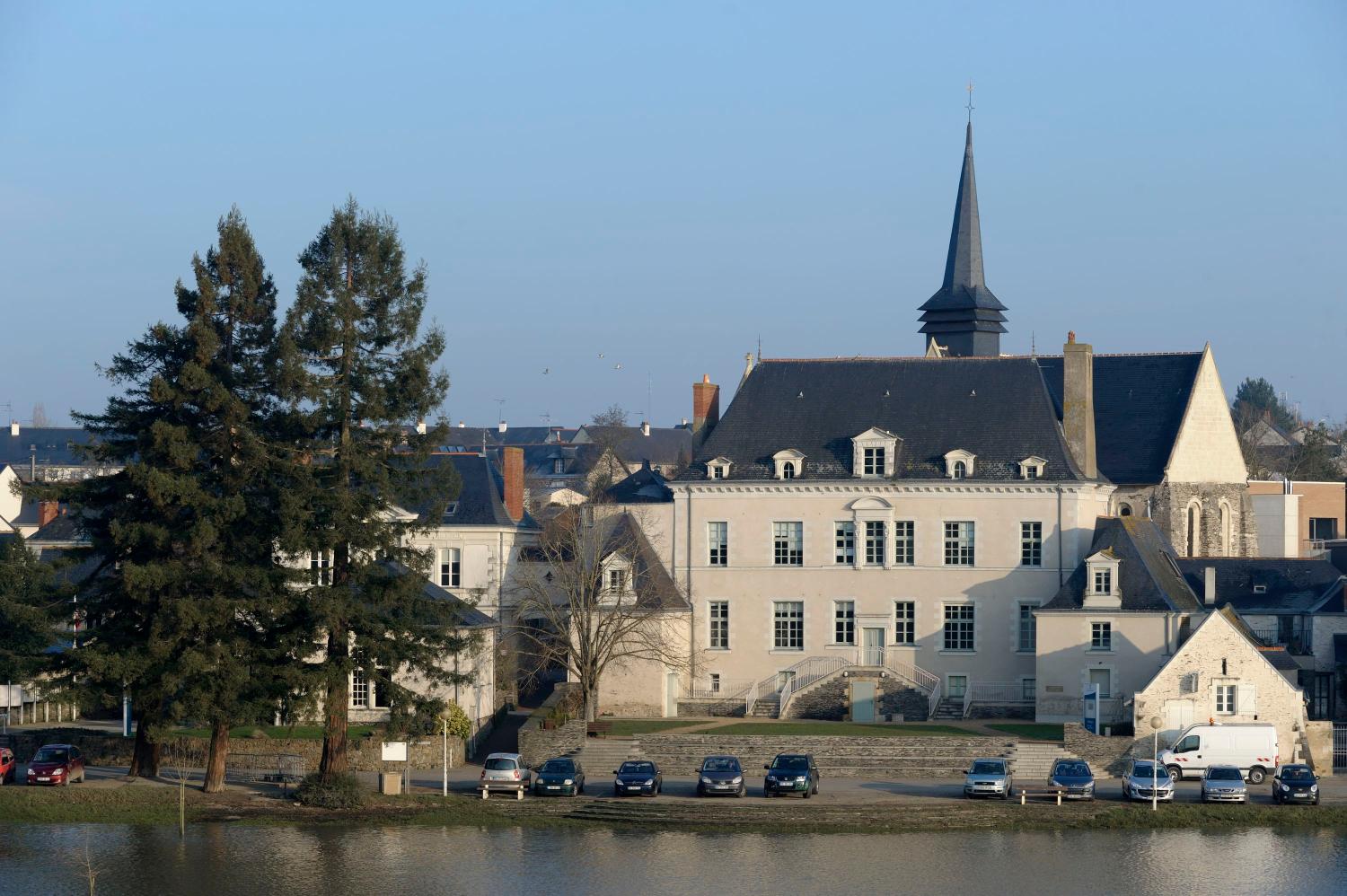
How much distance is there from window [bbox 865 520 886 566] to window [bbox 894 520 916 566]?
45 centimetres

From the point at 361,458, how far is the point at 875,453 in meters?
21.7

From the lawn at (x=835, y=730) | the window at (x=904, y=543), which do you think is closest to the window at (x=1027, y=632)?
the window at (x=904, y=543)

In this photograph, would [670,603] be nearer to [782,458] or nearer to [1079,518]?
[782,458]

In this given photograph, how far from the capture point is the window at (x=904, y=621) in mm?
64125

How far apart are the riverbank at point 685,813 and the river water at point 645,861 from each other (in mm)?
703

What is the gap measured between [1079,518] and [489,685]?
19781 mm

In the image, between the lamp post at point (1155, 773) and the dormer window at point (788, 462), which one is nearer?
the lamp post at point (1155, 773)

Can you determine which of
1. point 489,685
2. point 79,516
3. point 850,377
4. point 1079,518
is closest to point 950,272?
point 850,377

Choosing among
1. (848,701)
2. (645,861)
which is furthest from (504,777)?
(848,701)

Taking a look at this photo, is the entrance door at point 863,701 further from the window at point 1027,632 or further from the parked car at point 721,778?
the parked car at point 721,778

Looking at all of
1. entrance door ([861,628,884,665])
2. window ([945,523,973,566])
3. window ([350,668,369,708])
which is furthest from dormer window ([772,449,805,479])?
window ([350,668,369,708])

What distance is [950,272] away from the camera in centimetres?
8369

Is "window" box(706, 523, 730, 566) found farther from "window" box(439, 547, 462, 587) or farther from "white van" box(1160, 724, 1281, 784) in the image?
"white van" box(1160, 724, 1281, 784)

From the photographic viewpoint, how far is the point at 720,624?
65.8 metres
